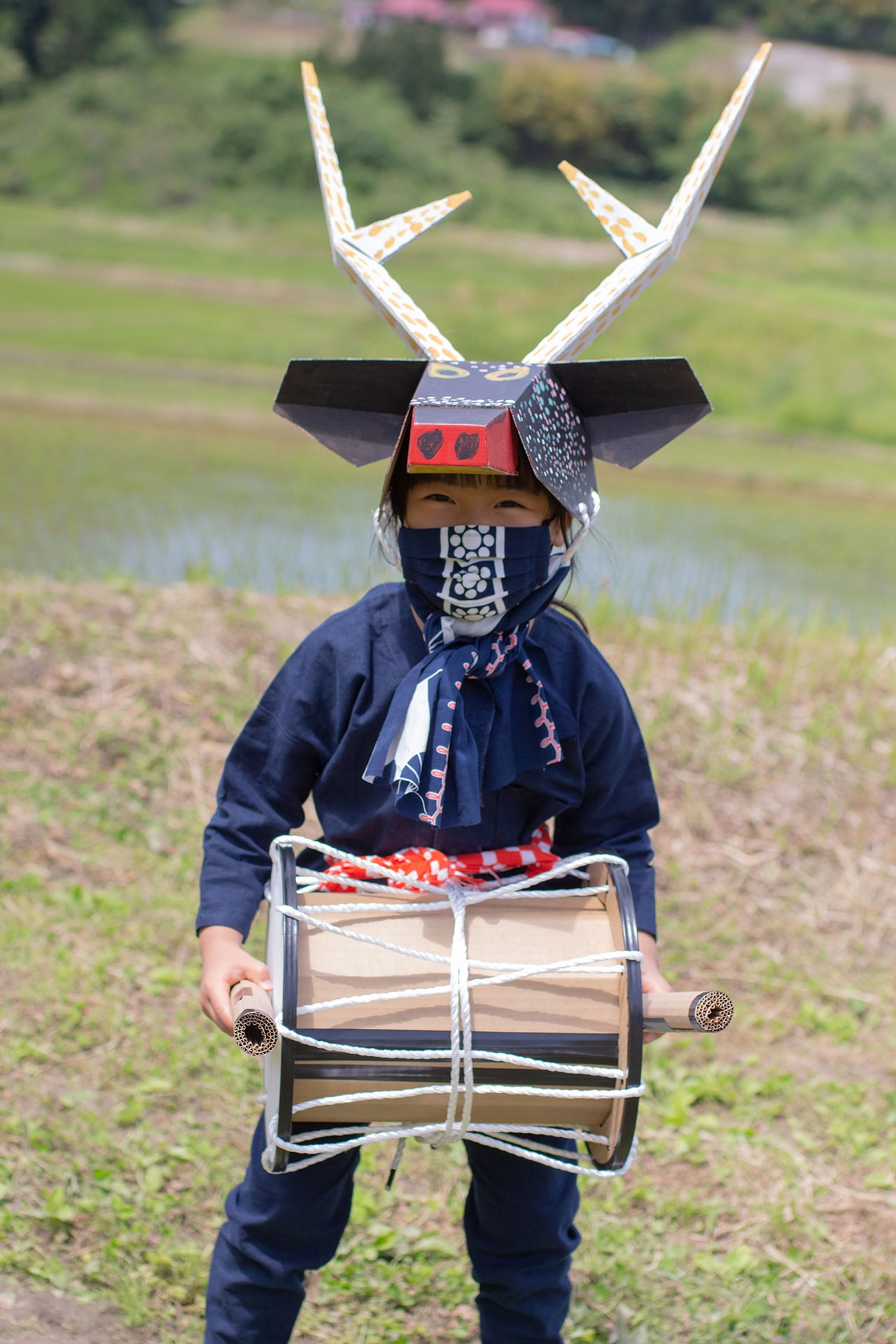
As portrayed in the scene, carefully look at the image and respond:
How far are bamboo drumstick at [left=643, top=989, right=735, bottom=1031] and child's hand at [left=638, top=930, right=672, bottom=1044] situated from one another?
2 cm

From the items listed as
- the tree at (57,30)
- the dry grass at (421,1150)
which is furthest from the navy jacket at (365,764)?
the tree at (57,30)

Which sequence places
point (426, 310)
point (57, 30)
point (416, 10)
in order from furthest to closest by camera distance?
point (416, 10) → point (57, 30) → point (426, 310)

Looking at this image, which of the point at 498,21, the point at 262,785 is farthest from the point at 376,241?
the point at 498,21

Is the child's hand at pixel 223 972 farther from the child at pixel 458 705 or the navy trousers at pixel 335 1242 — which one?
the navy trousers at pixel 335 1242

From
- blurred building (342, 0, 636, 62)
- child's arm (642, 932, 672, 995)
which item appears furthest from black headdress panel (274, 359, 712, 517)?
blurred building (342, 0, 636, 62)

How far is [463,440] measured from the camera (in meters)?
1.54

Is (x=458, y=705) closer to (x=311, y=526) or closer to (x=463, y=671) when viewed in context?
(x=463, y=671)

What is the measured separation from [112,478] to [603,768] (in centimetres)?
510

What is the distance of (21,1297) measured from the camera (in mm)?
2154

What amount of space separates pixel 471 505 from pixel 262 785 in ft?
1.62

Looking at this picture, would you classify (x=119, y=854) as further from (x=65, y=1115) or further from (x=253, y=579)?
(x=253, y=579)

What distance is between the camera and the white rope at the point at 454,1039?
1597 millimetres

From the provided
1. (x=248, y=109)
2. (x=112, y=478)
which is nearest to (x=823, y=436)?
(x=112, y=478)

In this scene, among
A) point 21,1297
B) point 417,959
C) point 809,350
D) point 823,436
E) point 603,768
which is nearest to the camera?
point 417,959
